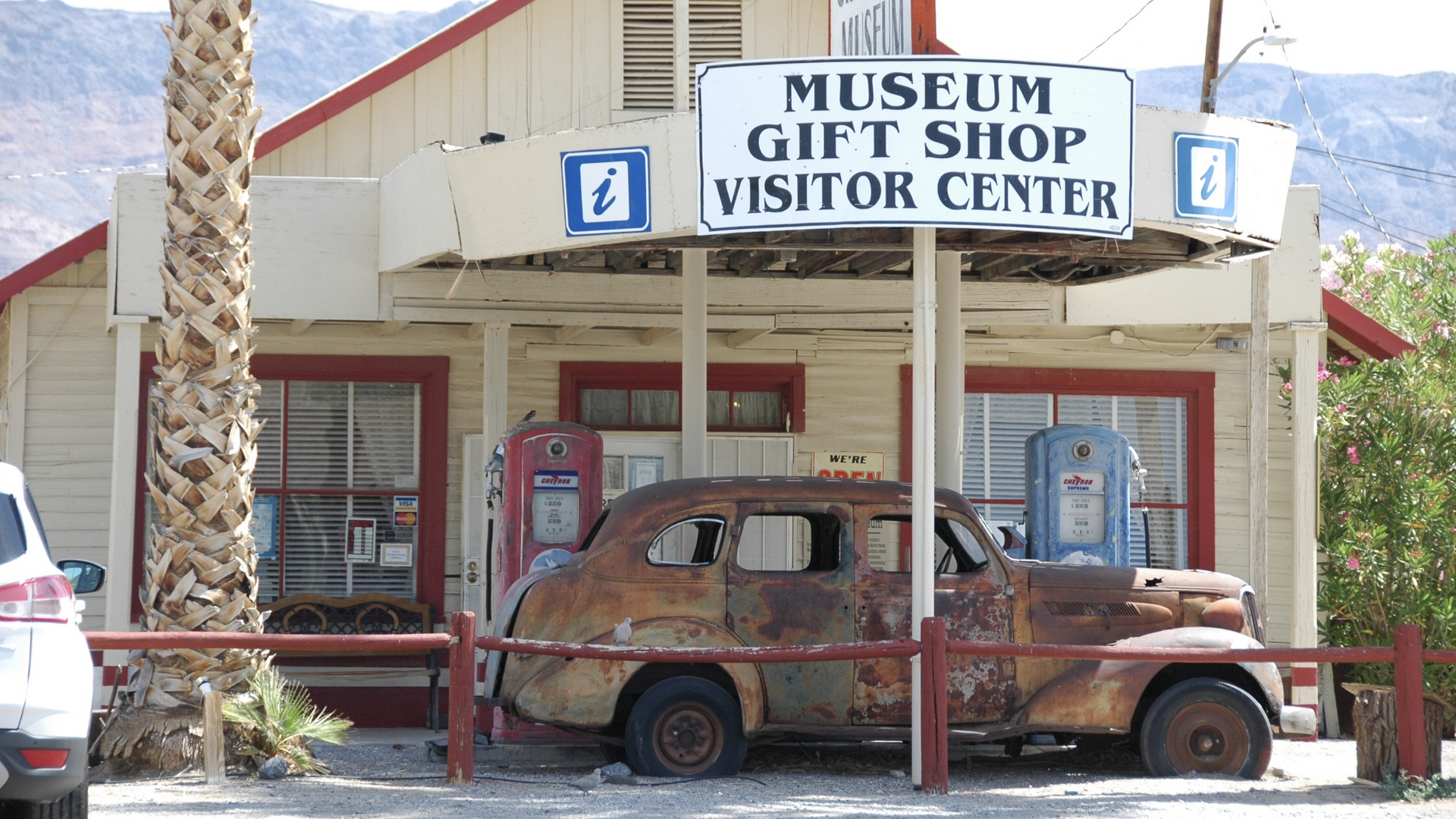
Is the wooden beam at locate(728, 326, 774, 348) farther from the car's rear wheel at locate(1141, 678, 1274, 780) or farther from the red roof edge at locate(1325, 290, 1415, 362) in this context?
the red roof edge at locate(1325, 290, 1415, 362)

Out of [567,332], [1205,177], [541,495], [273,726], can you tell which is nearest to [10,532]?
[273,726]

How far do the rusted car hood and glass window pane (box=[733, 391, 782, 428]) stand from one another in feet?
14.3

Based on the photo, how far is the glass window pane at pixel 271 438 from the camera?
12.6 metres

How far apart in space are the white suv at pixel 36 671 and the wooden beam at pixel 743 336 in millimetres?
6906

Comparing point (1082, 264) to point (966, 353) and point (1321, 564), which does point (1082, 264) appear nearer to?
point (966, 353)

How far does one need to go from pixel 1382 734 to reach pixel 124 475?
26.9ft

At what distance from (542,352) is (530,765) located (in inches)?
169

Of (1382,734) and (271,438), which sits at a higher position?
(271,438)

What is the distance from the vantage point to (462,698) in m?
7.98

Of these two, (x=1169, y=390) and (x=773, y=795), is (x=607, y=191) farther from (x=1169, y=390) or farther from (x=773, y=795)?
(x=1169, y=390)

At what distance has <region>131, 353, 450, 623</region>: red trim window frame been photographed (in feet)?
41.1

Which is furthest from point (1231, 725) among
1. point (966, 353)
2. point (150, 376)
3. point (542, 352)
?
point (150, 376)

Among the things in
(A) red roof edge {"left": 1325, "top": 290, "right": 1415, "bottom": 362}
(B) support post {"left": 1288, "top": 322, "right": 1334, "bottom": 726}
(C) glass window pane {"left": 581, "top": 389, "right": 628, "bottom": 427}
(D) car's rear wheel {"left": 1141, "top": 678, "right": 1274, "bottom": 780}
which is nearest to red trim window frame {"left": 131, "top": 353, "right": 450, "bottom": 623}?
(C) glass window pane {"left": 581, "top": 389, "right": 628, "bottom": 427}

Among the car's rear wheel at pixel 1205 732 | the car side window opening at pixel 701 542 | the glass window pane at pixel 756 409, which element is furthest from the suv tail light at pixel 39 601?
the glass window pane at pixel 756 409
